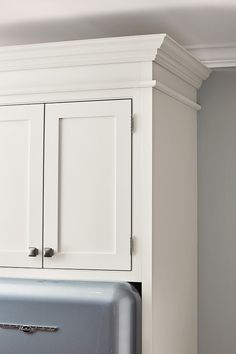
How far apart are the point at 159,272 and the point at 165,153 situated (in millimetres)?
438

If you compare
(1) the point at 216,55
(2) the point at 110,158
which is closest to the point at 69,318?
(2) the point at 110,158

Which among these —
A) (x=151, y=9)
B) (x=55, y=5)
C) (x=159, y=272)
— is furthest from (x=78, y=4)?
(x=159, y=272)

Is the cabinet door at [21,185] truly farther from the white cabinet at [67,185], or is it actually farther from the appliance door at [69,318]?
the appliance door at [69,318]

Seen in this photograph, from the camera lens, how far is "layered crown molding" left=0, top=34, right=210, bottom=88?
2.38 meters

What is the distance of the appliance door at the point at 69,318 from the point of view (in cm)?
233

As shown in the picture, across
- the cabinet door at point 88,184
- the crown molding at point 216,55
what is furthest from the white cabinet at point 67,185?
the crown molding at point 216,55

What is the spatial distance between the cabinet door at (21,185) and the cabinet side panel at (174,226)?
0.43m

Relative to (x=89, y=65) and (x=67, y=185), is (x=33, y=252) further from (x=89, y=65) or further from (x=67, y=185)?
(x=89, y=65)

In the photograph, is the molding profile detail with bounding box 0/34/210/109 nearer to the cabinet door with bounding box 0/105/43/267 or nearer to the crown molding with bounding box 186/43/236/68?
the cabinet door with bounding box 0/105/43/267

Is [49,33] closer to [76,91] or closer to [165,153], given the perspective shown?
[76,91]

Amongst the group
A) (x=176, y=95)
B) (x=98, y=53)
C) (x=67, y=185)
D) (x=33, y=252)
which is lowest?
(x=33, y=252)

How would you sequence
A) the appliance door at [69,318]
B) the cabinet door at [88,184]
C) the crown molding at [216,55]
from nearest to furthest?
the appliance door at [69,318] → the cabinet door at [88,184] → the crown molding at [216,55]

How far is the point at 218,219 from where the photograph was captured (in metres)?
2.92

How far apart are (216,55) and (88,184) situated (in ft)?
2.70
